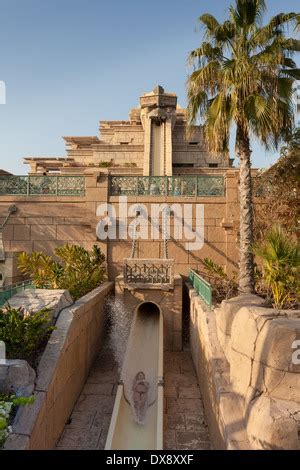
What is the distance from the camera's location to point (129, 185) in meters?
13.7

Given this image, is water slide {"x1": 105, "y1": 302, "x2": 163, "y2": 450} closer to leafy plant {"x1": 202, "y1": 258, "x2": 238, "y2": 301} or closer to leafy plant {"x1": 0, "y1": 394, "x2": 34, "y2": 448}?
leafy plant {"x1": 0, "y1": 394, "x2": 34, "y2": 448}

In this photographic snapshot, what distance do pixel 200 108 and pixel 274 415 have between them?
365 inches

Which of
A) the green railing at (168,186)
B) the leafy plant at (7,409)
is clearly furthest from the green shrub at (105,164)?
the leafy plant at (7,409)

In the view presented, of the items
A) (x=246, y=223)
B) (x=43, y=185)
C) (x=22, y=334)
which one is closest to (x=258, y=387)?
(x=22, y=334)

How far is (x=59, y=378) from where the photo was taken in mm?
6012

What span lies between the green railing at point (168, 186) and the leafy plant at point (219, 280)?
9.44 ft

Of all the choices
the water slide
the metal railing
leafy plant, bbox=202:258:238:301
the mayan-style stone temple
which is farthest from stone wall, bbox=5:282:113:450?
the mayan-style stone temple

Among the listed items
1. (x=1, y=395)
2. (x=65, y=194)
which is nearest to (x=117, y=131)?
(x=65, y=194)

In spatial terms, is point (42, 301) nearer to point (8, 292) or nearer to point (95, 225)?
point (8, 292)

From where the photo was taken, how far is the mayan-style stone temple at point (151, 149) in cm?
2523

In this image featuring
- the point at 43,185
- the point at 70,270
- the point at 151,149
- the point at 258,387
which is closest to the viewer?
the point at 258,387

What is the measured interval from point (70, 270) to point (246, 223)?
5863mm

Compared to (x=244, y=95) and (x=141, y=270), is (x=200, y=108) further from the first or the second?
(x=141, y=270)

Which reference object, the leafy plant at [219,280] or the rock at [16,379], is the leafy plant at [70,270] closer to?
the leafy plant at [219,280]
